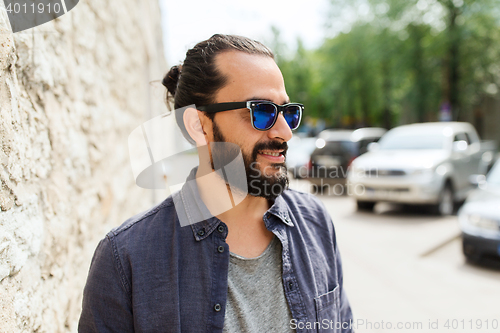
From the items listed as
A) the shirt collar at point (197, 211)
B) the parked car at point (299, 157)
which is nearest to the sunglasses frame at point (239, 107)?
the shirt collar at point (197, 211)

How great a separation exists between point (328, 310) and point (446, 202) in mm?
7474

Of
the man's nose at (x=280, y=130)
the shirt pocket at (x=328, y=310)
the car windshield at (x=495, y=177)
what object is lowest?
the car windshield at (x=495, y=177)

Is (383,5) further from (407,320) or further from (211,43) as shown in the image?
(211,43)

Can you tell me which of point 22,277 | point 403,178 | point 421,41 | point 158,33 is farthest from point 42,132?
point 421,41

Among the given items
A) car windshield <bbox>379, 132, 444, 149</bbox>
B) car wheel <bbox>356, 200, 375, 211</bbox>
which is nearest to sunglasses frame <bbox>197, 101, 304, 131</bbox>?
car wheel <bbox>356, 200, 375, 211</bbox>

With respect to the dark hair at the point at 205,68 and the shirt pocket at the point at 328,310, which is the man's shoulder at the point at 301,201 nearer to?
the shirt pocket at the point at 328,310

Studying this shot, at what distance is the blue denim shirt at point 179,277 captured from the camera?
1.29m

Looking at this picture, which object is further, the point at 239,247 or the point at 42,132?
the point at 42,132

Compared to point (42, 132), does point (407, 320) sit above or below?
below

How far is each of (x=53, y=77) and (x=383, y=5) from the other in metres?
21.5

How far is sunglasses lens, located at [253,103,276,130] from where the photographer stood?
1.52 meters

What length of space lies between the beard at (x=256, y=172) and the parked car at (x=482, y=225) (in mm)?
4519

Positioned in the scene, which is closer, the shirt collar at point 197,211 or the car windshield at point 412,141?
the shirt collar at point 197,211

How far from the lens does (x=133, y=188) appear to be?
3846 mm
